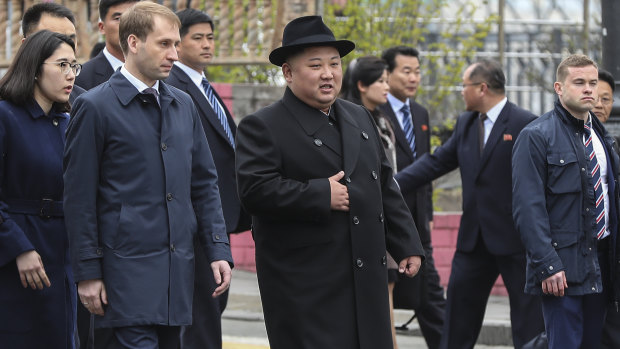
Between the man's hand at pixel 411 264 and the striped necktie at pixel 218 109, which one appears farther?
the striped necktie at pixel 218 109

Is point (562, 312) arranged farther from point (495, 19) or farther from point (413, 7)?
point (495, 19)

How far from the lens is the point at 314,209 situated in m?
5.35

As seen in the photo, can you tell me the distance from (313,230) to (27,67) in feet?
5.23

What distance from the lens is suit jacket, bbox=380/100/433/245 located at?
8938mm

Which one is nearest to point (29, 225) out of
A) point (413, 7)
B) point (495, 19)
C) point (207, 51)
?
point (207, 51)

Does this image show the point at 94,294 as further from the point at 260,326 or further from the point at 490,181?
the point at 260,326

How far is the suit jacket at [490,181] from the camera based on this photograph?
8055 millimetres

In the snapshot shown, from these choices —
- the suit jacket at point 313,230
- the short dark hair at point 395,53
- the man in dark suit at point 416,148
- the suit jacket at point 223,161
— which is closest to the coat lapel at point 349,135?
the suit jacket at point 313,230

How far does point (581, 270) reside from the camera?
21.9 feet

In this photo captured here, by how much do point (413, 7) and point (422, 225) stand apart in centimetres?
915

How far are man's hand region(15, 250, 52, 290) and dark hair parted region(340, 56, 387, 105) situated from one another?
357 centimetres

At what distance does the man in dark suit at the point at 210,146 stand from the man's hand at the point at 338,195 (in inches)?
72.3

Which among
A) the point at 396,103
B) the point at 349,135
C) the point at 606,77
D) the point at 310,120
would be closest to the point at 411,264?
the point at 349,135

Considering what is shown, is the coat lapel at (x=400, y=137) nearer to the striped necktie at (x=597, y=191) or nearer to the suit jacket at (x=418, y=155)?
the suit jacket at (x=418, y=155)
